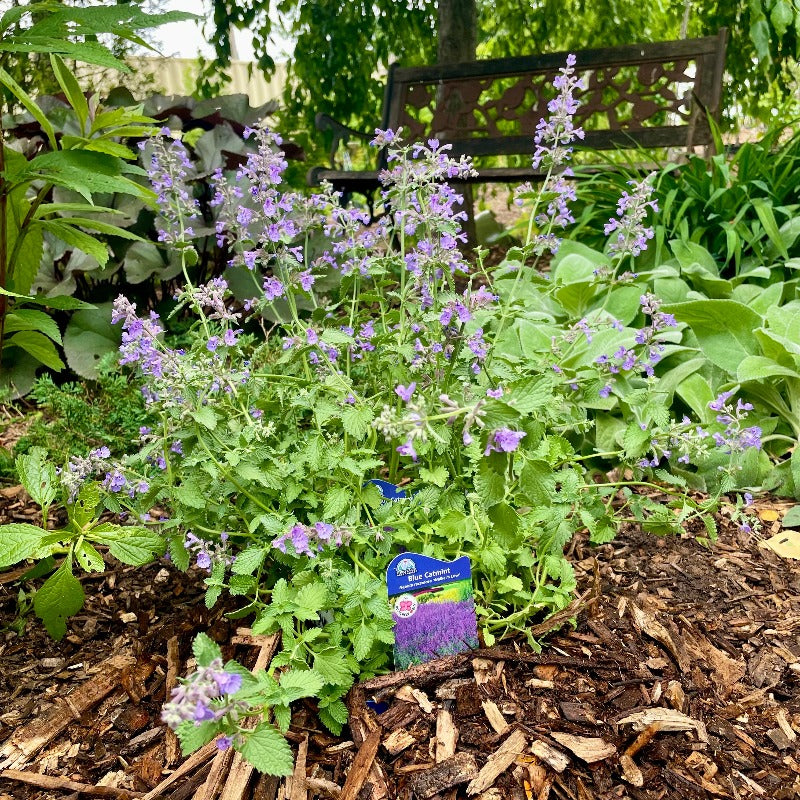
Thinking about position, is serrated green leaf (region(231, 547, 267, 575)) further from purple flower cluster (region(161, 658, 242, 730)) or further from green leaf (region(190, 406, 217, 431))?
purple flower cluster (region(161, 658, 242, 730))

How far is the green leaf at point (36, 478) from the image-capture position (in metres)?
1.39

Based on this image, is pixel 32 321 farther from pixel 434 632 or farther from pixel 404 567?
pixel 434 632

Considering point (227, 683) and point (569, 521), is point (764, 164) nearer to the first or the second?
point (569, 521)

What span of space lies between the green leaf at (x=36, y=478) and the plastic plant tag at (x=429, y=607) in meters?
0.65

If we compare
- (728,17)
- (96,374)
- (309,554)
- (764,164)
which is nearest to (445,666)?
(309,554)

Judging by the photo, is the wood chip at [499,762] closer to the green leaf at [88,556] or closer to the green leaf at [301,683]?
Answer: the green leaf at [301,683]

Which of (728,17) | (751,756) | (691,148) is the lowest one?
(751,756)

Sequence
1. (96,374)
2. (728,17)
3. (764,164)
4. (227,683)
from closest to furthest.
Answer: (227,683), (96,374), (764,164), (728,17)

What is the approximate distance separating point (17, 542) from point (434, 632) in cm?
72

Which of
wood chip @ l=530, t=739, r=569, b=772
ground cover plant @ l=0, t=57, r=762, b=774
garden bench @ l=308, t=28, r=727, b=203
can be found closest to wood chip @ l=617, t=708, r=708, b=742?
wood chip @ l=530, t=739, r=569, b=772

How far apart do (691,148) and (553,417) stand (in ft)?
9.79

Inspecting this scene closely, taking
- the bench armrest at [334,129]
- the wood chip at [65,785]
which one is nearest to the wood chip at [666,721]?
the wood chip at [65,785]

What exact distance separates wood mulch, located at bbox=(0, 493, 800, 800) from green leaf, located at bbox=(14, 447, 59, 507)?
325mm

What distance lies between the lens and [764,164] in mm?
3078
